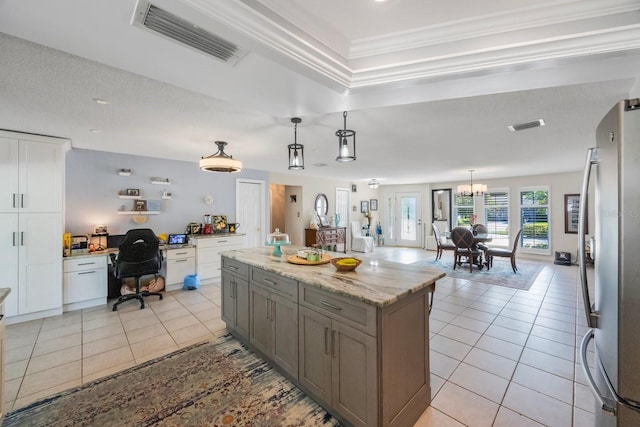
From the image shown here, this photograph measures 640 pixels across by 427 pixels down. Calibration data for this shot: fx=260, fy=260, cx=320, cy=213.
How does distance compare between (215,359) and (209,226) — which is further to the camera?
(209,226)

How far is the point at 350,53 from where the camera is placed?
5.81 feet

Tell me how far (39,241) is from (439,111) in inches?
197

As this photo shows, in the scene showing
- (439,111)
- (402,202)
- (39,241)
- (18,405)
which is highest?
(439,111)

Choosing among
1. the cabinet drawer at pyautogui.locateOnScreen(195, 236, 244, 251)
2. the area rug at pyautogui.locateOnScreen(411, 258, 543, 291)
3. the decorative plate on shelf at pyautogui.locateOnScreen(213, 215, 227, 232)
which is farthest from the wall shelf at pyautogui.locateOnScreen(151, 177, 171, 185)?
the area rug at pyautogui.locateOnScreen(411, 258, 543, 291)

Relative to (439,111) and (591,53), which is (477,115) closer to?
(439,111)

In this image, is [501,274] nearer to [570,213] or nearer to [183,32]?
[570,213]

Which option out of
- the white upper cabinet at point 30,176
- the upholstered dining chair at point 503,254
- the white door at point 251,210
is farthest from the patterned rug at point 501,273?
the white upper cabinet at point 30,176

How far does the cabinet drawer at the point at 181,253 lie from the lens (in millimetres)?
4430

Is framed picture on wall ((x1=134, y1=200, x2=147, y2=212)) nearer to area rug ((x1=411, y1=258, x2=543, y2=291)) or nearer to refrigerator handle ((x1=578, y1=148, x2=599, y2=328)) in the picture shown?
refrigerator handle ((x1=578, y1=148, x2=599, y2=328))

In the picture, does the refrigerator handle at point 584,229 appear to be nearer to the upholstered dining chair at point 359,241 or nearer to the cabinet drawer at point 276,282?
the cabinet drawer at point 276,282

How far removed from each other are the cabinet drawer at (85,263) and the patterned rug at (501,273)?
6.13 meters

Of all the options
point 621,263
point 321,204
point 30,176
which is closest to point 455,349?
point 621,263

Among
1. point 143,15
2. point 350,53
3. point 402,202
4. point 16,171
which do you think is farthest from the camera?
point 402,202

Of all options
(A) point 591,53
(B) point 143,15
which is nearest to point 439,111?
(A) point 591,53
